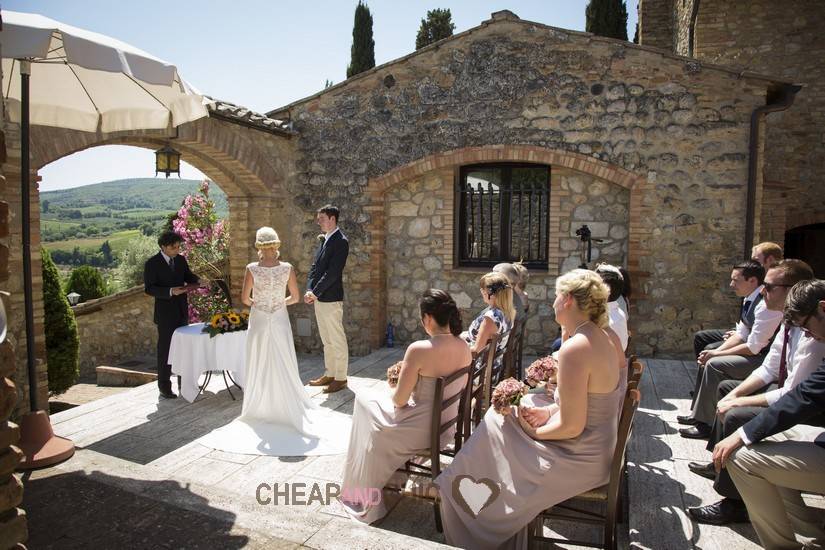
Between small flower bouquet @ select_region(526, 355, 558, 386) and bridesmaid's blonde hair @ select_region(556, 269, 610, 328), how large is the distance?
0.57 m

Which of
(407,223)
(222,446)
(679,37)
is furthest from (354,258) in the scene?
(679,37)

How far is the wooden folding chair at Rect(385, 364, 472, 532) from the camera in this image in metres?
3.25

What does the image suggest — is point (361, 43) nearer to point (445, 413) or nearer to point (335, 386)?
point (335, 386)

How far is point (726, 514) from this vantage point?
3.27 m

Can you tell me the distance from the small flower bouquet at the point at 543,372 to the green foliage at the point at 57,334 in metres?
7.44

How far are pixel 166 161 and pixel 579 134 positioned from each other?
193 inches

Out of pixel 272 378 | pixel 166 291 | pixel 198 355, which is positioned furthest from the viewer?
pixel 166 291

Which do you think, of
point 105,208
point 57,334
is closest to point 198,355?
point 57,334

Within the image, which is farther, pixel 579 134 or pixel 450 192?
pixel 450 192

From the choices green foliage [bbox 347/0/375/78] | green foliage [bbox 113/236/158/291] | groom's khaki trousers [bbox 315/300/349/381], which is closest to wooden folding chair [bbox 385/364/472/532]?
groom's khaki trousers [bbox 315/300/349/381]

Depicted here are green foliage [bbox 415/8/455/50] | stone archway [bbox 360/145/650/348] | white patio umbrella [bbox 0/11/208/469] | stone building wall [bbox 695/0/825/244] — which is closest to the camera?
white patio umbrella [bbox 0/11/208/469]

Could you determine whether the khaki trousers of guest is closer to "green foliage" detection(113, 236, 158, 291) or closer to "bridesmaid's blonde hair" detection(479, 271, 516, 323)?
"bridesmaid's blonde hair" detection(479, 271, 516, 323)

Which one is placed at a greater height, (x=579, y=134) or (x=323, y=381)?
(x=579, y=134)

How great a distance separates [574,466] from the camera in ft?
8.98
